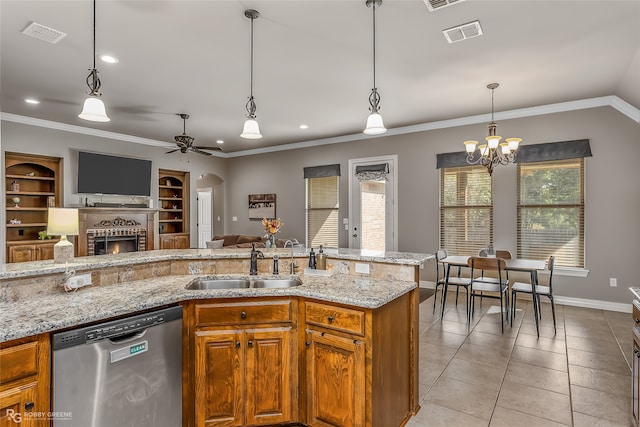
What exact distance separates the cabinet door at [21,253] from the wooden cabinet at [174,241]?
93.1 inches

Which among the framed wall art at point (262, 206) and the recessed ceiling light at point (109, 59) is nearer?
the recessed ceiling light at point (109, 59)

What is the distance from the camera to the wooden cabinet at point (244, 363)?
2.02 m

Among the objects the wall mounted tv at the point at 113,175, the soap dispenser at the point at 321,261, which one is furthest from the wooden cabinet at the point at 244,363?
the wall mounted tv at the point at 113,175

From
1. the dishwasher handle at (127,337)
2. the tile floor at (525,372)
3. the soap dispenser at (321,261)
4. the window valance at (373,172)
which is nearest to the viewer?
the dishwasher handle at (127,337)

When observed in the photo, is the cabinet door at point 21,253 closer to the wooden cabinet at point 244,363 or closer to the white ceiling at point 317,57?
the white ceiling at point 317,57

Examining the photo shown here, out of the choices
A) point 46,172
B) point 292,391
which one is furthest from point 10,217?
point 292,391

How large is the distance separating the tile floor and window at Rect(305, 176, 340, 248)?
124 inches

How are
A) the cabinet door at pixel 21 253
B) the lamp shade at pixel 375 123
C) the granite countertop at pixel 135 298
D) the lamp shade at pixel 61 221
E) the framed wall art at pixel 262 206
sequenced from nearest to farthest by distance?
1. the granite countertop at pixel 135 298
2. the lamp shade at pixel 61 221
3. the lamp shade at pixel 375 123
4. the cabinet door at pixel 21 253
5. the framed wall art at pixel 262 206

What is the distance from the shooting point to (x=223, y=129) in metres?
6.44

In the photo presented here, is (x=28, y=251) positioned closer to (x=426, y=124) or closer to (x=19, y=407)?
(x=19, y=407)

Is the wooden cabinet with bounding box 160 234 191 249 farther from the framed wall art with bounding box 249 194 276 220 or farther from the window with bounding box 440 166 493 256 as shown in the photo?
the window with bounding box 440 166 493 256

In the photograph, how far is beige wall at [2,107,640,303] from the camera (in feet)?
14.9

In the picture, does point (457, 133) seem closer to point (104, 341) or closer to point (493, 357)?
point (493, 357)

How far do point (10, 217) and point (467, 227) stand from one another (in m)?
7.71
